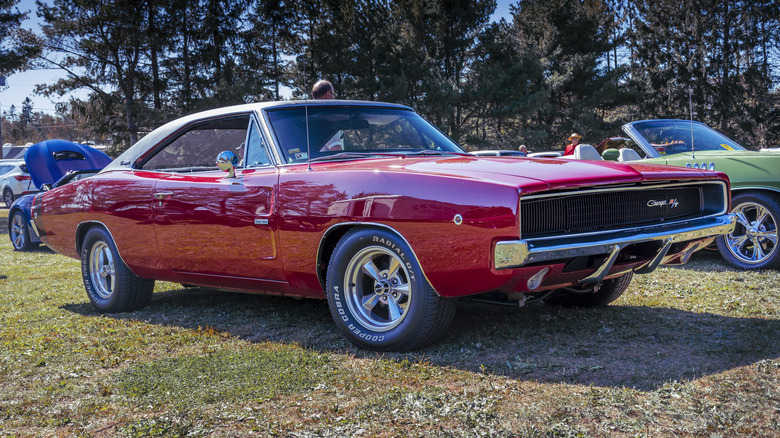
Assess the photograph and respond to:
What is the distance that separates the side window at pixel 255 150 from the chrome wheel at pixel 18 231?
7.81 m

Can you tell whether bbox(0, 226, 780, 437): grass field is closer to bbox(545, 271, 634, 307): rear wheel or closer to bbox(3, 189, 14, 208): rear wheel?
bbox(545, 271, 634, 307): rear wheel


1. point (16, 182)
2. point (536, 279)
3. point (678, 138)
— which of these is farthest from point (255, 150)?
point (16, 182)

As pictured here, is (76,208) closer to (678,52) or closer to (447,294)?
(447,294)

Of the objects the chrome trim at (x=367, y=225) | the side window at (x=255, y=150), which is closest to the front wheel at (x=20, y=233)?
the side window at (x=255, y=150)

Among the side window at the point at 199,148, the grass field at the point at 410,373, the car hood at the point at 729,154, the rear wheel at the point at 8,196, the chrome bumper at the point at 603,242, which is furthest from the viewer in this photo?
the rear wheel at the point at 8,196

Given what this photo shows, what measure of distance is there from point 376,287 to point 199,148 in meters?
2.44

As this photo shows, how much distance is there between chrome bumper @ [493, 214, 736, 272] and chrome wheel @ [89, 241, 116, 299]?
365 centimetres

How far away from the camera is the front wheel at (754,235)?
20.8 feet

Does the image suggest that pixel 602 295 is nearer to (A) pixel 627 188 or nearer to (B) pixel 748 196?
(A) pixel 627 188

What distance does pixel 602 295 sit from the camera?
4.83m

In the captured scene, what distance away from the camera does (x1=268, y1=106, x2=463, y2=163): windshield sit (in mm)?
4500

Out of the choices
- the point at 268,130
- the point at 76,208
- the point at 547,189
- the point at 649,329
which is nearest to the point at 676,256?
the point at 649,329

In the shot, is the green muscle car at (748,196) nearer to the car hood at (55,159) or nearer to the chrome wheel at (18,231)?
the car hood at (55,159)

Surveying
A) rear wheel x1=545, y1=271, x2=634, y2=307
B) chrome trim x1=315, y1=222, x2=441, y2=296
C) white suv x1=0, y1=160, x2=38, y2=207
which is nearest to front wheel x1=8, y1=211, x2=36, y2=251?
chrome trim x1=315, y1=222, x2=441, y2=296
